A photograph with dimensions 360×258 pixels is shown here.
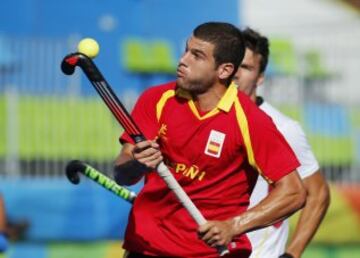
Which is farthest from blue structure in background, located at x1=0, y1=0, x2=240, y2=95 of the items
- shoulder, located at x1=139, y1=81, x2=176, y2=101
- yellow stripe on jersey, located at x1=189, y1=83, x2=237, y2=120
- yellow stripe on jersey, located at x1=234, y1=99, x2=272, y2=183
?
yellow stripe on jersey, located at x1=234, y1=99, x2=272, y2=183

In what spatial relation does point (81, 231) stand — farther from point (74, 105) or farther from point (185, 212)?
point (185, 212)

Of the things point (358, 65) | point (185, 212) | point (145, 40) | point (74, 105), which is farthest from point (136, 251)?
point (145, 40)

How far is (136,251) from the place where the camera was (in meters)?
5.69

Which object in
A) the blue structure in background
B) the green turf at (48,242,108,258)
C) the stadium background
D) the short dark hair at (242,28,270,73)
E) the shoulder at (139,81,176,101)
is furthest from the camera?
the blue structure in background

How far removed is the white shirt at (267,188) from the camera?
682 centimetres

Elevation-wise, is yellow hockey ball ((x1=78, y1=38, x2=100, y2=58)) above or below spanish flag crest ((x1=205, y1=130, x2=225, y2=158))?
above

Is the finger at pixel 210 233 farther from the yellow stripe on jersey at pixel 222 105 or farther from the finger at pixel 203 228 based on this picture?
the yellow stripe on jersey at pixel 222 105

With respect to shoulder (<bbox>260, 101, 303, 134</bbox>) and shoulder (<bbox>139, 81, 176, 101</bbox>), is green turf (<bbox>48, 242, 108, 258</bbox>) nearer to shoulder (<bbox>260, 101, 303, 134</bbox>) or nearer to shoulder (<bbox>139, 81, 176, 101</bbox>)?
shoulder (<bbox>260, 101, 303, 134</bbox>)

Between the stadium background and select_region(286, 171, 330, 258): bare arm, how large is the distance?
4.94m

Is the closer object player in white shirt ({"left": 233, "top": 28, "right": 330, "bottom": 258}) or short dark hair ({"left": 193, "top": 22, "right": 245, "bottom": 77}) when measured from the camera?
short dark hair ({"left": 193, "top": 22, "right": 245, "bottom": 77})

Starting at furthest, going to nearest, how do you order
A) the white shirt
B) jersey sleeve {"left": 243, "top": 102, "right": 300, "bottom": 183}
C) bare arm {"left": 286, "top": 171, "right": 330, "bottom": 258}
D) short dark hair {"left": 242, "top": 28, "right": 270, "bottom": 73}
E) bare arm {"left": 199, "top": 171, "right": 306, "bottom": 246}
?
1. short dark hair {"left": 242, "top": 28, "right": 270, "bottom": 73}
2. the white shirt
3. bare arm {"left": 286, "top": 171, "right": 330, "bottom": 258}
4. jersey sleeve {"left": 243, "top": 102, "right": 300, "bottom": 183}
5. bare arm {"left": 199, "top": 171, "right": 306, "bottom": 246}

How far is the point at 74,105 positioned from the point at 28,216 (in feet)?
4.94

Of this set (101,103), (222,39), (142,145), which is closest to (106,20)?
(101,103)

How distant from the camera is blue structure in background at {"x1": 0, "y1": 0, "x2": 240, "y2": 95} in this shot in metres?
17.5
